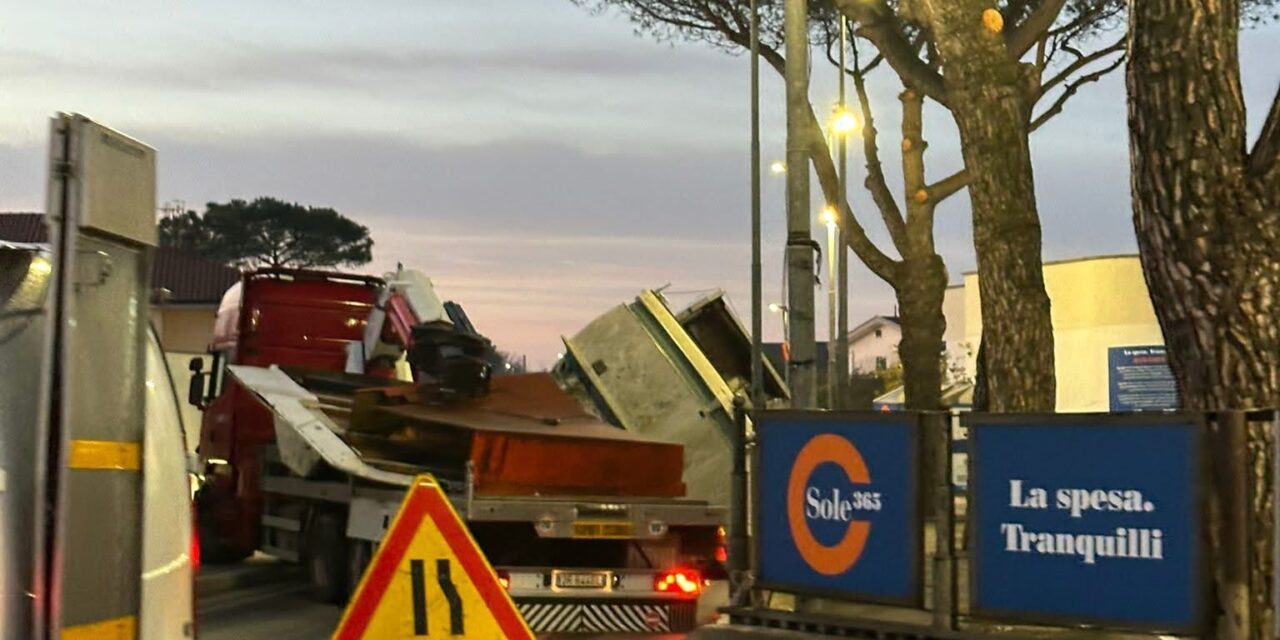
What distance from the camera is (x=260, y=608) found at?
41.2 feet

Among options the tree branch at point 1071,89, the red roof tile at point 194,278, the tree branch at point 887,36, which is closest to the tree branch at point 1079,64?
the tree branch at point 1071,89

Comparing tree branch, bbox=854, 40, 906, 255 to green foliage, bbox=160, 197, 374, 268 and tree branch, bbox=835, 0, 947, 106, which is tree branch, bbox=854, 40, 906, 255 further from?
green foliage, bbox=160, 197, 374, 268

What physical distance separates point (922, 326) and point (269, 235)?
108 ft

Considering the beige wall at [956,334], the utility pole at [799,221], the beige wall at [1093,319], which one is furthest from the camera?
the beige wall at [956,334]

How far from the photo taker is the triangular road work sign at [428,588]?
487 centimetres

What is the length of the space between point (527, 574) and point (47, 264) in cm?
655

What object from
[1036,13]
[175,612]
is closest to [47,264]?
[175,612]

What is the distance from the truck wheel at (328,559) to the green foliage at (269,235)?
1399 inches

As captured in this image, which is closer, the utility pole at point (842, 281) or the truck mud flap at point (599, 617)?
the truck mud flap at point (599, 617)

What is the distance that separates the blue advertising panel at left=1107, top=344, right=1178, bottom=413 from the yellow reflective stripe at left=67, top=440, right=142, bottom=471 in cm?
2795

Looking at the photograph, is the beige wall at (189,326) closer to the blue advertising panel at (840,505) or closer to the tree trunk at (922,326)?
the tree trunk at (922,326)

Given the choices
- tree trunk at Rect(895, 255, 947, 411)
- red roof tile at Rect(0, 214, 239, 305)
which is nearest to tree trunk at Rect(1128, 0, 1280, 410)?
tree trunk at Rect(895, 255, 947, 411)

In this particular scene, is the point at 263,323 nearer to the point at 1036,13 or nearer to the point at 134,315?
the point at 1036,13

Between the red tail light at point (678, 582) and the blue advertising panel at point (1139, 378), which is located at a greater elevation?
the blue advertising panel at point (1139, 378)
